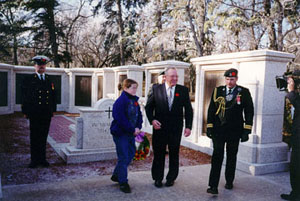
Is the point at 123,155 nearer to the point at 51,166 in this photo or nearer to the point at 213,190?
the point at 213,190

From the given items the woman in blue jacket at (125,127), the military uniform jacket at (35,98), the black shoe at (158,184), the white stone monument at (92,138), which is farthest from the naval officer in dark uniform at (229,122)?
the military uniform jacket at (35,98)

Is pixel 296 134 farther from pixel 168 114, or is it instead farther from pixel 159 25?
pixel 159 25

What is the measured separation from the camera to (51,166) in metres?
5.75

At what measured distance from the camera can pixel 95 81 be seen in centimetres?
1598

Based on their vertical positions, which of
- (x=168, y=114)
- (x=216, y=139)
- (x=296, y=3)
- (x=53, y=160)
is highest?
(x=296, y=3)

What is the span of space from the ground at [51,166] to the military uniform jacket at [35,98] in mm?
1063

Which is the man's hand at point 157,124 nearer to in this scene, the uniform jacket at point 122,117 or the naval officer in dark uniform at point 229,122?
the uniform jacket at point 122,117

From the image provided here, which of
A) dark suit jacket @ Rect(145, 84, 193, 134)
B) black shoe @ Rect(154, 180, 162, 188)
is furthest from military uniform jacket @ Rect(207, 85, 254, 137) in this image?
black shoe @ Rect(154, 180, 162, 188)

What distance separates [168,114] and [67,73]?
13.1 metres

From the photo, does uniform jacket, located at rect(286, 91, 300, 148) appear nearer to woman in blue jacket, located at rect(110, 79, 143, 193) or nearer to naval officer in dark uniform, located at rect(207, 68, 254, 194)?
naval officer in dark uniform, located at rect(207, 68, 254, 194)

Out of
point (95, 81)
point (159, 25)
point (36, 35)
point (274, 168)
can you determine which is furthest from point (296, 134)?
point (36, 35)

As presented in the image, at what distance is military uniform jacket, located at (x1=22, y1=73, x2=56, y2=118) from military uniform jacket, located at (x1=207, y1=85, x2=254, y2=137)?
3.16 m

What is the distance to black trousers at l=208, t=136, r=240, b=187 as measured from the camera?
4436 mm

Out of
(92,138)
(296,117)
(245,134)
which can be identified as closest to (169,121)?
(245,134)
